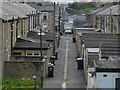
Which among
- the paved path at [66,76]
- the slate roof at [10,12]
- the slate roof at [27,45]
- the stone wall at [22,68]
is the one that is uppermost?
the slate roof at [10,12]

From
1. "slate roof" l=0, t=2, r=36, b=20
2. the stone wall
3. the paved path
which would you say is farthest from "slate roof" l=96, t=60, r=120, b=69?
"slate roof" l=0, t=2, r=36, b=20

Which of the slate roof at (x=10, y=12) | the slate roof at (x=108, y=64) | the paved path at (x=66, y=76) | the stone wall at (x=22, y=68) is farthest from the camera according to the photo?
the slate roof at (x=10, y=12)

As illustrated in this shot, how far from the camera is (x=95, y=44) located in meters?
25.3

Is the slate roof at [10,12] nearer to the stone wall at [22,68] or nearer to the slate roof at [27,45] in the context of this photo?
the slate roof at [27,45]

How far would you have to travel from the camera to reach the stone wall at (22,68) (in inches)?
864

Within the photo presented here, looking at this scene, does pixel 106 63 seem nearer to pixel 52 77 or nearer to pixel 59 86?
pixel 59 86

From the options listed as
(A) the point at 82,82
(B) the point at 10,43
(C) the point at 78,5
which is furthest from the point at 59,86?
(C) the point at 78,5

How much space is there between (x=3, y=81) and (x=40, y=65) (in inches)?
86.6

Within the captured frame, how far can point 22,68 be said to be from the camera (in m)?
22.1

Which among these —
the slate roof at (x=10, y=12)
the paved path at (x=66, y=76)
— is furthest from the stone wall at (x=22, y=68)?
the slate roof at (x=10, y=12)

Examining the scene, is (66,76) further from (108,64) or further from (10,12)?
(108,64)

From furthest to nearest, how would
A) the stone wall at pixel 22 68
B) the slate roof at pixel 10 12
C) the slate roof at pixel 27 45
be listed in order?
the slate roof at pixel 27 45 → the slate roof at pixel 10 12 → the stone wall at pixel 22 68

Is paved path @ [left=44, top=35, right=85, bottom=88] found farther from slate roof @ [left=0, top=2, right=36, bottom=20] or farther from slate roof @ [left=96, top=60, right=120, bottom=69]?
slate roof @ [left=96, top=60, right=120, bottom=69]

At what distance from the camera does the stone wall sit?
21.9 metres
